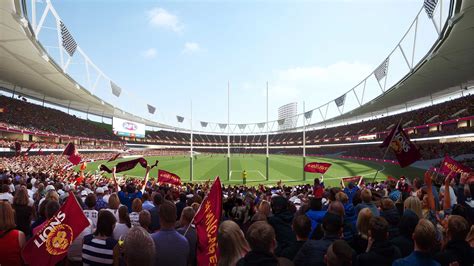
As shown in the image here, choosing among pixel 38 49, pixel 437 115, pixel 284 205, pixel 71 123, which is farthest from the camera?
pixel 71 123

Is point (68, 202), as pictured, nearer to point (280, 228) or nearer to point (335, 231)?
point (280, 228)

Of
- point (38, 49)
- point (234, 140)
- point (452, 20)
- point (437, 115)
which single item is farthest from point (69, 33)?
point (234, 140)

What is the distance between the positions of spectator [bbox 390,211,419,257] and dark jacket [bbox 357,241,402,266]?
0.64m

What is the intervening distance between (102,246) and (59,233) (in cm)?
98

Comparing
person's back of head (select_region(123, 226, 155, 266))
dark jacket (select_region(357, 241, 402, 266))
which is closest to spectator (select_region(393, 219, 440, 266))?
dark jacket (select_region(357, 241, 402, 266))

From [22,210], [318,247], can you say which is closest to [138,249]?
[318,247]

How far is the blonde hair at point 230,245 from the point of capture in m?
2.89

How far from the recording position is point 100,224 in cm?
372

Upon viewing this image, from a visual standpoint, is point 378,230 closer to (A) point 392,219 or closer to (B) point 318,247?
(B) point 318,247

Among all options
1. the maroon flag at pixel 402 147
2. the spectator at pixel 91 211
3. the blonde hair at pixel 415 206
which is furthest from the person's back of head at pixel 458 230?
the maroon flag at pixel 402 147

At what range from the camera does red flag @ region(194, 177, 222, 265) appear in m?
A: 3.94

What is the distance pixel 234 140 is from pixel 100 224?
492 ft

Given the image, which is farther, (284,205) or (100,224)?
(284,205)

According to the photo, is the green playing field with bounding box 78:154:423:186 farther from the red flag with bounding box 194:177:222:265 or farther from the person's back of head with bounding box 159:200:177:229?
the person's back of head with bounding box 159:200:177:229
